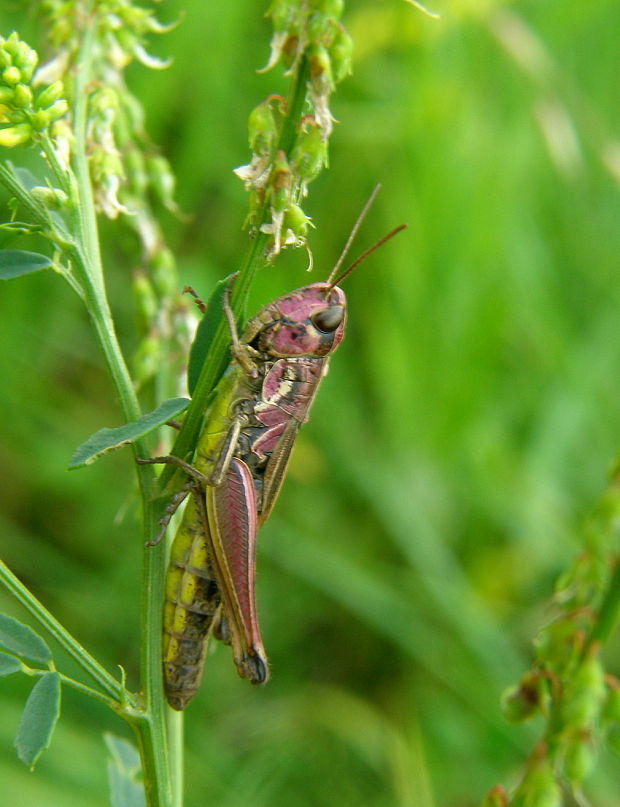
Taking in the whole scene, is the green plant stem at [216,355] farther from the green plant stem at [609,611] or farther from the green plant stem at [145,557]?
the green plant stem at [609,611]

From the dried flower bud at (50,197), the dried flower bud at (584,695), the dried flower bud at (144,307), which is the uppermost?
the dried flower bud at (50,197)

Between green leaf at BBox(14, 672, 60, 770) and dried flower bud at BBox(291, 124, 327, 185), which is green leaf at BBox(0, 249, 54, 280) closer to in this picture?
dried flower bud at BBox(291, 124, 327, 185)

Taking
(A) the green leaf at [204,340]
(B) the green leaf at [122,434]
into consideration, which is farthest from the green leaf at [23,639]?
(A) the green leaf at [204,340]

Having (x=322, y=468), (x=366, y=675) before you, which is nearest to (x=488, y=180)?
(x=322, y=468)

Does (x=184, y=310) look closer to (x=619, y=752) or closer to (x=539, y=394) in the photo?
(x=619, y=752)

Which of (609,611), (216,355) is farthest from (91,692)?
(609,611)

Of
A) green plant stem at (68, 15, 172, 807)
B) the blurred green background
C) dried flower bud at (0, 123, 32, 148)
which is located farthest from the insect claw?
the blurred green background
